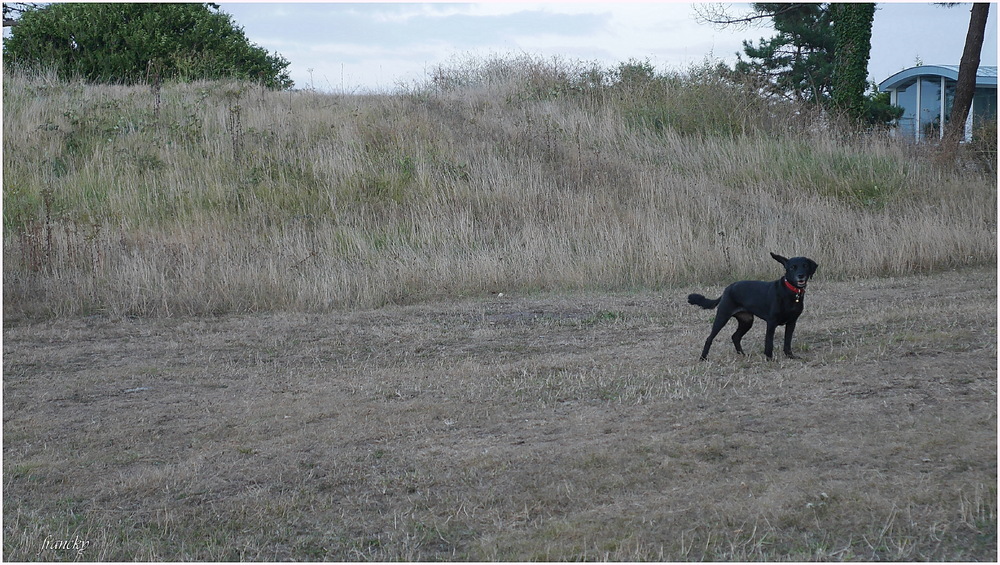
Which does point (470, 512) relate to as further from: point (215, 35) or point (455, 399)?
point (215, 35)

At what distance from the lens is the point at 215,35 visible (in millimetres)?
23578

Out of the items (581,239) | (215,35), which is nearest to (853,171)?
(581,239)

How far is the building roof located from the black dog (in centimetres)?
2168

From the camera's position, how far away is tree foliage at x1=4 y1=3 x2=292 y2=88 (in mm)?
21188

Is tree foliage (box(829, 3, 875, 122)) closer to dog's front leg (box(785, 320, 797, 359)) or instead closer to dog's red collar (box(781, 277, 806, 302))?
dog's front leg (box(785, 320, 797, 359))

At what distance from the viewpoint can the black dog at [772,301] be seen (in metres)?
6.03

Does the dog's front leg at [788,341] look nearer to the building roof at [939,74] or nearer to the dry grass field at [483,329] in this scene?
the dry grass field at [483,329]

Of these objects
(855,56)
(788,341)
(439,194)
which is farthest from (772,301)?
(855,56)

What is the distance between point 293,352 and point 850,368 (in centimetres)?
460

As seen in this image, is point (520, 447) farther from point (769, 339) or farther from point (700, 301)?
point (700, 301)

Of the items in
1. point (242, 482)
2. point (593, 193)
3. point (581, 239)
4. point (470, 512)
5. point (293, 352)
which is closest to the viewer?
point (470, 512)

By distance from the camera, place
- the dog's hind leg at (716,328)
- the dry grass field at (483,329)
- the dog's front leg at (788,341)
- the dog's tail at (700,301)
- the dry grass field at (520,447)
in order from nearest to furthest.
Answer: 1. the dry grass field at (520,447)
2. the dry grass field at (483,329)
3. the dog's front leg at (788,341)
4. the dog's hind leg at (716,328)
5. the dog's tail at (700,301)

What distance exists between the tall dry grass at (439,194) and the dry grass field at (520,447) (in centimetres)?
288

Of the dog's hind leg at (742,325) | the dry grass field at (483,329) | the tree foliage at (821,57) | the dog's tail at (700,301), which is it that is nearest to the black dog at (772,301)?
the dog's hind leg at (742,325)
